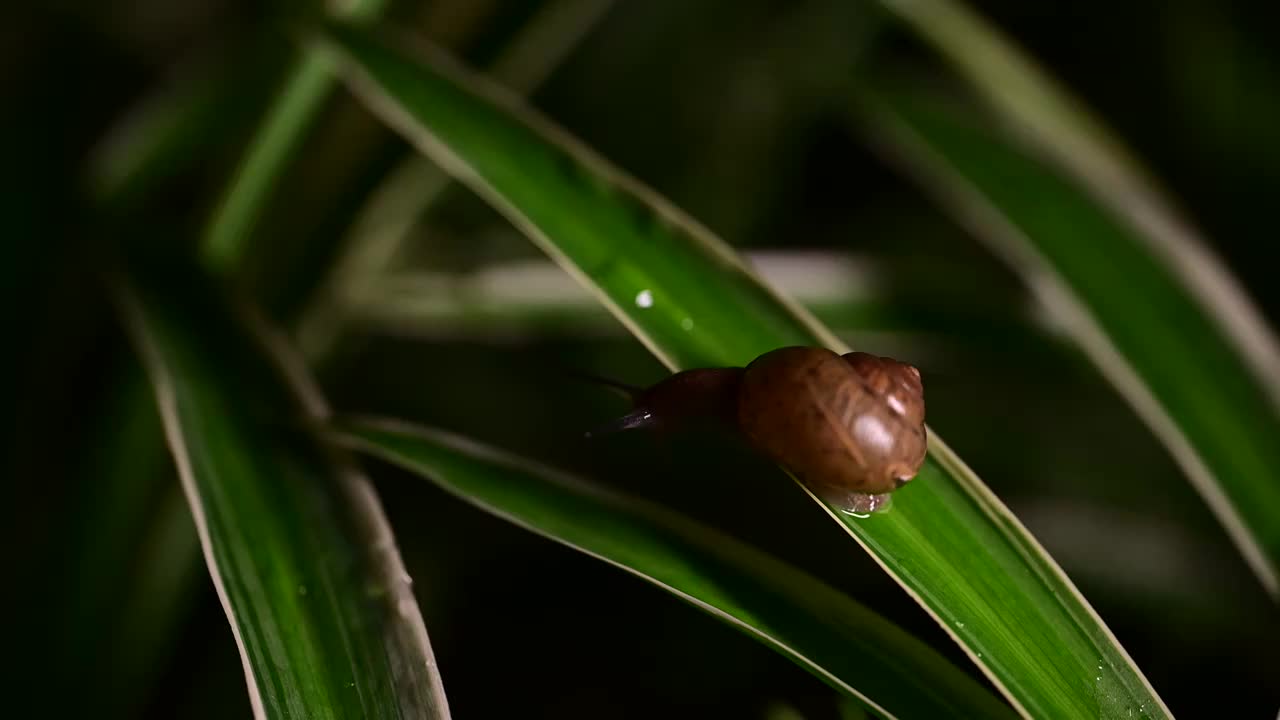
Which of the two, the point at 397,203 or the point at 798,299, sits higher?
the point at 397,203

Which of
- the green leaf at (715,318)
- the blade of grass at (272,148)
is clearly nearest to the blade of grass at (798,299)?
the blade of grass at (272,148)

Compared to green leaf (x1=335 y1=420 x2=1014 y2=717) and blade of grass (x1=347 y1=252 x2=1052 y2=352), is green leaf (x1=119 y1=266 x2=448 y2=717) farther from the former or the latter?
blade of grass (x1=347 y1=252 x2=1052 y2=352)

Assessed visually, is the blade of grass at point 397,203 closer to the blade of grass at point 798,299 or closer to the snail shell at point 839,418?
the blade of grass at point 798,299

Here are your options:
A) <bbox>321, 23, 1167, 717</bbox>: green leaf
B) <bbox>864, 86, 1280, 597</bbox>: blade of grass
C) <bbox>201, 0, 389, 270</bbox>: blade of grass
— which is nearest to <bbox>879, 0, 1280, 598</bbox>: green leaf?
<bbox>864, 86, 1280, 597</bbox>: blade of grass

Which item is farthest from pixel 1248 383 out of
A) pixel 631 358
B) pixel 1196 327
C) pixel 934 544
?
pixel 631 358

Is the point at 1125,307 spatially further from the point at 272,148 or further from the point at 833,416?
the point at 272,148

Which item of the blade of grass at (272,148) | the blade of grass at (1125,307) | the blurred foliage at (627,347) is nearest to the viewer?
the blade of grass at (1125,307)

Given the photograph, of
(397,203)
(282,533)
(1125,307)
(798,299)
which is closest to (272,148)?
(397,203)
